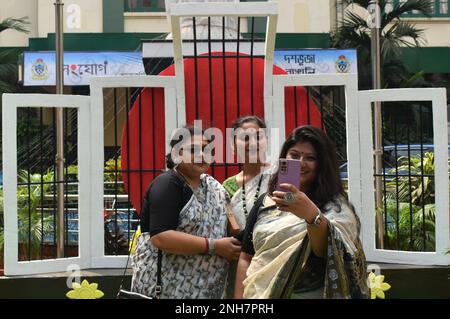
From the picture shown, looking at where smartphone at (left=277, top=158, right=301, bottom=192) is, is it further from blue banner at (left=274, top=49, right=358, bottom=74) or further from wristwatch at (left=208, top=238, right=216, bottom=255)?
blue banner at (left=274, top=49, right=358, bottom=74)

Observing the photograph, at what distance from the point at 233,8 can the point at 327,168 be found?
7.36ft

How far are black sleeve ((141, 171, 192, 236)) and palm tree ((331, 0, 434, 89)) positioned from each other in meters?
15.4

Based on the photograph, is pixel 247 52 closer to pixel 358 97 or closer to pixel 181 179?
pixel 358 97

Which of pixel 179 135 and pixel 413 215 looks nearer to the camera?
pixel 179 135

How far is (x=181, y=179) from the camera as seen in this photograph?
10.6ft

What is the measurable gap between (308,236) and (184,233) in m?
0.70

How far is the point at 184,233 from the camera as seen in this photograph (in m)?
3.14

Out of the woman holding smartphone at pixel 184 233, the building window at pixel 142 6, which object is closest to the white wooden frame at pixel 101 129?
the woman holding smartphone at pixel 184 233

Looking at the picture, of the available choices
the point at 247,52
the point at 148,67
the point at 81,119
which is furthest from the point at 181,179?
the point at 148,67

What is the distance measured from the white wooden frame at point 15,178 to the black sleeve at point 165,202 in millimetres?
2104

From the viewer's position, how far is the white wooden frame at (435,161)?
17.2 ft

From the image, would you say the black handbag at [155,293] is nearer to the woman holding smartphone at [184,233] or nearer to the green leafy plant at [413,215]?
the woman holding smartphone at [184,233]

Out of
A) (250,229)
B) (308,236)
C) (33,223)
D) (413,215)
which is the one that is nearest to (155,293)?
(250,229)

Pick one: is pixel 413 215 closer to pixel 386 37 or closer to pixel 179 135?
pixel 179 135
